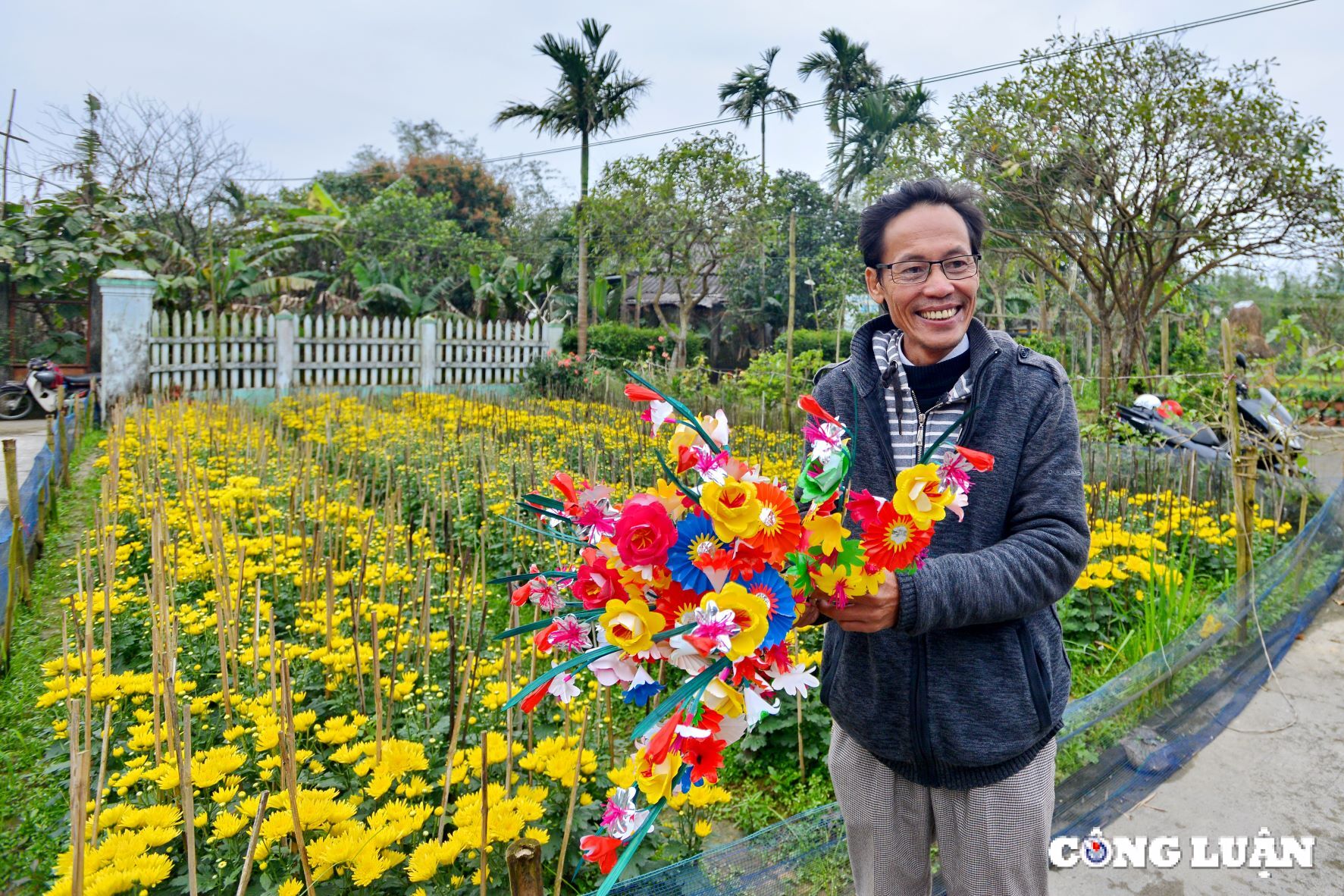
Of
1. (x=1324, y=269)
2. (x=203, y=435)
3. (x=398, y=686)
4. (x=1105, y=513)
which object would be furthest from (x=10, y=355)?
(x=1324, y=269)

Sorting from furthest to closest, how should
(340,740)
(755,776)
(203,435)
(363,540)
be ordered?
(203,435) → (363,540) → (755,776) → (340,740)

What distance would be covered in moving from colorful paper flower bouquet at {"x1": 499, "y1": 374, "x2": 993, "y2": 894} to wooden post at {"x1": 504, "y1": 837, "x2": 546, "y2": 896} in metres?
0.18

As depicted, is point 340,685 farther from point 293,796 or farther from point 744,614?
point 744,614

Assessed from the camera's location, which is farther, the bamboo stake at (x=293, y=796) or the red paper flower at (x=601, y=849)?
the bamboo stake at (x=293, y=796)

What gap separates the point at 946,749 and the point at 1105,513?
11.0ft

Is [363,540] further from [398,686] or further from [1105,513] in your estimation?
[1105,513]

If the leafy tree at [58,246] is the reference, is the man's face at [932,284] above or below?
below

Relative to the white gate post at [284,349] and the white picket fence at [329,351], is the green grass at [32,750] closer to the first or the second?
the white picket fence at [329,351]

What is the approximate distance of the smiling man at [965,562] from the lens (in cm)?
118

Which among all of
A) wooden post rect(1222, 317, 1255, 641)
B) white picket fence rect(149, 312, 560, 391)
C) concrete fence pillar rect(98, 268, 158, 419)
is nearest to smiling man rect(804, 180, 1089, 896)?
wooden post rect(1222, 317, 1255, 641)

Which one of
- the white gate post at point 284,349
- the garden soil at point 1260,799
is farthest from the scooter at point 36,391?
the garden soil at point 1260,799

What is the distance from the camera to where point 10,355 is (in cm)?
1102

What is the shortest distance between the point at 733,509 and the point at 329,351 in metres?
10.6

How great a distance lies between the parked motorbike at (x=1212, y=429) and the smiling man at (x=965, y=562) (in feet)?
16.4
